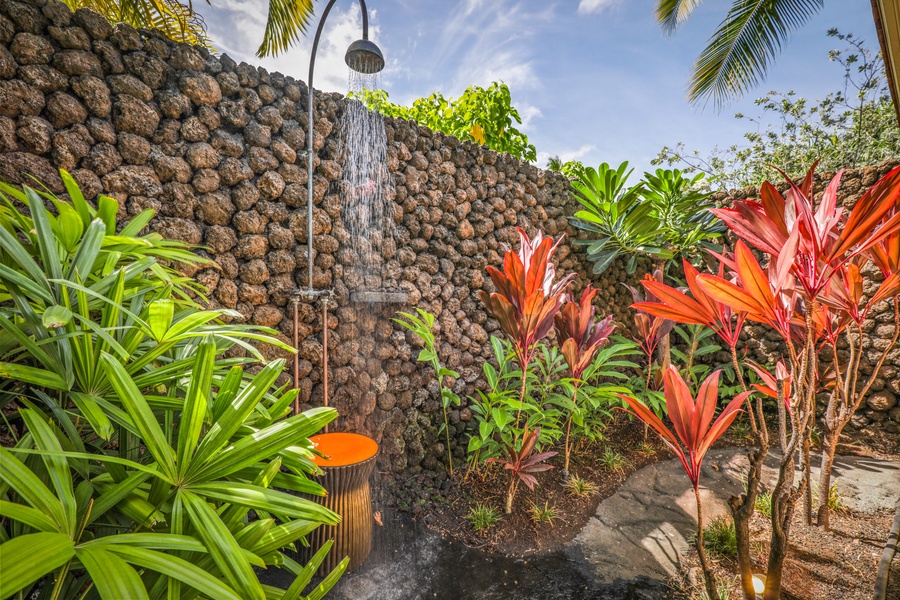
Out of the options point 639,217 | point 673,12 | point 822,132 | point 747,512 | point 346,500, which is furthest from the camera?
point 822,132

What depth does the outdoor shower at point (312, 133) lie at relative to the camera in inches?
74.3

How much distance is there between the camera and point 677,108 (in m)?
4.27

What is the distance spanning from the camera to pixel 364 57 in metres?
1.90

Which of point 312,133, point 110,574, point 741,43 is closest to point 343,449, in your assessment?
point 110,574

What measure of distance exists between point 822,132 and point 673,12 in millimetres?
2826

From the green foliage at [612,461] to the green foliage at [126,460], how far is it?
2.18 meters

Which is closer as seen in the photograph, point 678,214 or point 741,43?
point 678,214

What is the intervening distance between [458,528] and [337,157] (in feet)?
6.98

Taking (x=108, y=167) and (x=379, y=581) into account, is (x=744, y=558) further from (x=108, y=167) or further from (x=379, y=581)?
(x=108, y=167)

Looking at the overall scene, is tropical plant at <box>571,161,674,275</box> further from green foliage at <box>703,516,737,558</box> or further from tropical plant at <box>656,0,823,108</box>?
tropical plant at <box>656,0,823,108</box>

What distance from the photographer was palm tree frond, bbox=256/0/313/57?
9.76 ft

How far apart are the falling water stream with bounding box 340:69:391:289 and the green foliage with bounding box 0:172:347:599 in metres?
1.35

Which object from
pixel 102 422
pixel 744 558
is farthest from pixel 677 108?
pixel 102 422

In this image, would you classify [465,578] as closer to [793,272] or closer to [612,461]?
[612,461]
